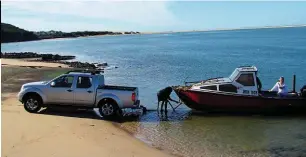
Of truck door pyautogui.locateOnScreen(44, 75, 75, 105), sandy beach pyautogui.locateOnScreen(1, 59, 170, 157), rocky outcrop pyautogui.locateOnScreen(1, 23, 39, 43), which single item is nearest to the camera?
sandy beach pyautogui.locateOnScreen(1, 59, 170, 157)

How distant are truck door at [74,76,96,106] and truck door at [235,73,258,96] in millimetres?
7070

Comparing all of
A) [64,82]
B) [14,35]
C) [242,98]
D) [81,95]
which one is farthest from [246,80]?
[14,35]

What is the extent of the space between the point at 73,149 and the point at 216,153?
455cm

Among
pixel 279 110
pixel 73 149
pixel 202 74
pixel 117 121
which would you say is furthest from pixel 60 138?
pixel 202 74

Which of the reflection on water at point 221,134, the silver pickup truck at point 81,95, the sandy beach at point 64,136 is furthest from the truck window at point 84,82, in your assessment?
the reflection on water at point 221,134

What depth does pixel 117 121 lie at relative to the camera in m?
16.9

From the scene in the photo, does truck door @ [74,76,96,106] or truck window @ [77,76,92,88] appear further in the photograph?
truck window @ [77,76,92,88]

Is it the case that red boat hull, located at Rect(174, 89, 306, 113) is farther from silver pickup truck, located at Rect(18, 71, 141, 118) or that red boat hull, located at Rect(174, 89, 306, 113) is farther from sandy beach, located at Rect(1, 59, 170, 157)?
sandy beach, located at Rect(1, 59, 170, 157)

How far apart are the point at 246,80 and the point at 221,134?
4.79m

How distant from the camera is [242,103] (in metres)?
19.2

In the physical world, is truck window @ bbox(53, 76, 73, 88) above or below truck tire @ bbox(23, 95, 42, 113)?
above

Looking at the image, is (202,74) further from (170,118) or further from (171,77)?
(170,118)

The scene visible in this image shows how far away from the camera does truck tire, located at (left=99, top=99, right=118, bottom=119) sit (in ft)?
55.9

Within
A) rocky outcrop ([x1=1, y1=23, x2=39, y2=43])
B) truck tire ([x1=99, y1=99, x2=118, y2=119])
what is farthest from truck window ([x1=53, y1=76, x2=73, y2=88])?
rocky outcrop ([x1=1, y1=23, x2=39, y2=43])
